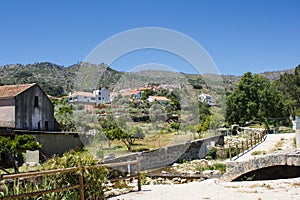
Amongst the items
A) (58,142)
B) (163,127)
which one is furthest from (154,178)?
(163,127)

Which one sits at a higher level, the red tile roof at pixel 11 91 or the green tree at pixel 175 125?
the red tile roof at pixel 11 91

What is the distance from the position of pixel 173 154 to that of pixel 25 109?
38.1 ft

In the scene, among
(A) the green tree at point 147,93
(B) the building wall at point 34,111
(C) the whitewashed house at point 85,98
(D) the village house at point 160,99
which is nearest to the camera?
(B) the building wall at point 34,111

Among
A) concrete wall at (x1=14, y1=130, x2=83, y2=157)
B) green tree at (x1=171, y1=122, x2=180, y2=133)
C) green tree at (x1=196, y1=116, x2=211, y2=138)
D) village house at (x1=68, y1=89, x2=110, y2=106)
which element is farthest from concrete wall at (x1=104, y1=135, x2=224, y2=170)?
village house at (x1=68, y1=89, x2=110, y2=106)

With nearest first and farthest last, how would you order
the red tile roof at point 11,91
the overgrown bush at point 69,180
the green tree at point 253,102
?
the overgrown bush at point 69,180
the red tile roof at point 11,91
the green tree at point 253,102

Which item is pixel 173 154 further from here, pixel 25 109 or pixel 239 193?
pixel 239 193

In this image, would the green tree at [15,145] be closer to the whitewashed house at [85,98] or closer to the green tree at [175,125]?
the green tree at [175,125]

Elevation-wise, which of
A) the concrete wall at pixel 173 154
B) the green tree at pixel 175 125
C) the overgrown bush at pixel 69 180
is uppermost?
the green tree at pixel 175 125

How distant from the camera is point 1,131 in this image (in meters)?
18.7

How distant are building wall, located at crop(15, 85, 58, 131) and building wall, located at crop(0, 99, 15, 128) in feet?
0.88

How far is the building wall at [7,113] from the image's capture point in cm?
2403

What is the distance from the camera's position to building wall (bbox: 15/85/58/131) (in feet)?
80.8

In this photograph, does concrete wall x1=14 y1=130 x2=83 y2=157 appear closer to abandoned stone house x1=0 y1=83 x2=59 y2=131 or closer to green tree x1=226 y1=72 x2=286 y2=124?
abandoned stone house x1=0 y1=83 x2=59 y2=131

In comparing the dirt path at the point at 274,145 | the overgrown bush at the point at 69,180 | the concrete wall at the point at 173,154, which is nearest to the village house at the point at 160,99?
the concrete wall at the point at 173,154
